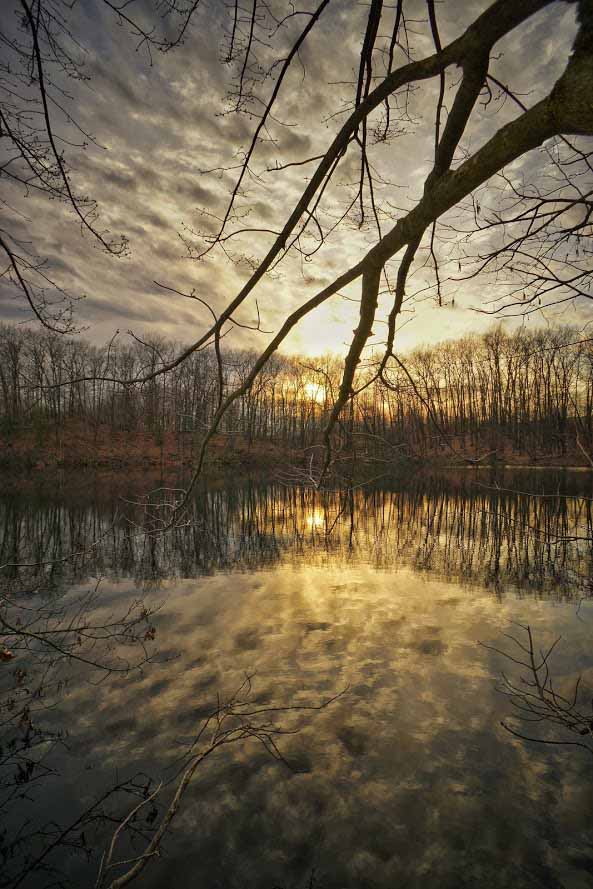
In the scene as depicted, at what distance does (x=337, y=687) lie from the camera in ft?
16.8

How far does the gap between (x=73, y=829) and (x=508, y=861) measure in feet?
10.3

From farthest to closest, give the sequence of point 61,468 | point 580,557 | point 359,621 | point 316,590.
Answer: point 61,468 < point 580,557 < point 316,590 < point 359,621

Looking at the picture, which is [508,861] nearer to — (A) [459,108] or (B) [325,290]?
(B) [325,290]

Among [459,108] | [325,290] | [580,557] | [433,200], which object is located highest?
[459,108]

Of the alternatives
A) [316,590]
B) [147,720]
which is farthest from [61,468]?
[147,720]

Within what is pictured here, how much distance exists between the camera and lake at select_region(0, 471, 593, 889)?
9.92ft

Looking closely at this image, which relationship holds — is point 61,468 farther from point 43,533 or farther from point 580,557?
point 580,557

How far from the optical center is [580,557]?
36.9ft

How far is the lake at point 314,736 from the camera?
119 inches

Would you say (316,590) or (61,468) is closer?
(316,590)

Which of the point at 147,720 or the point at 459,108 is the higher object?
the point at 459,108

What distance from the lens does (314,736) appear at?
429 centimetres

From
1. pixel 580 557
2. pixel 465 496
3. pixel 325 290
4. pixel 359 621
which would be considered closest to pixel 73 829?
pixel 325 290

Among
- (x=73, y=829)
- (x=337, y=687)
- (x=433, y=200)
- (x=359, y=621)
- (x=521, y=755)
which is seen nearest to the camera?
(x=433, y=200)
